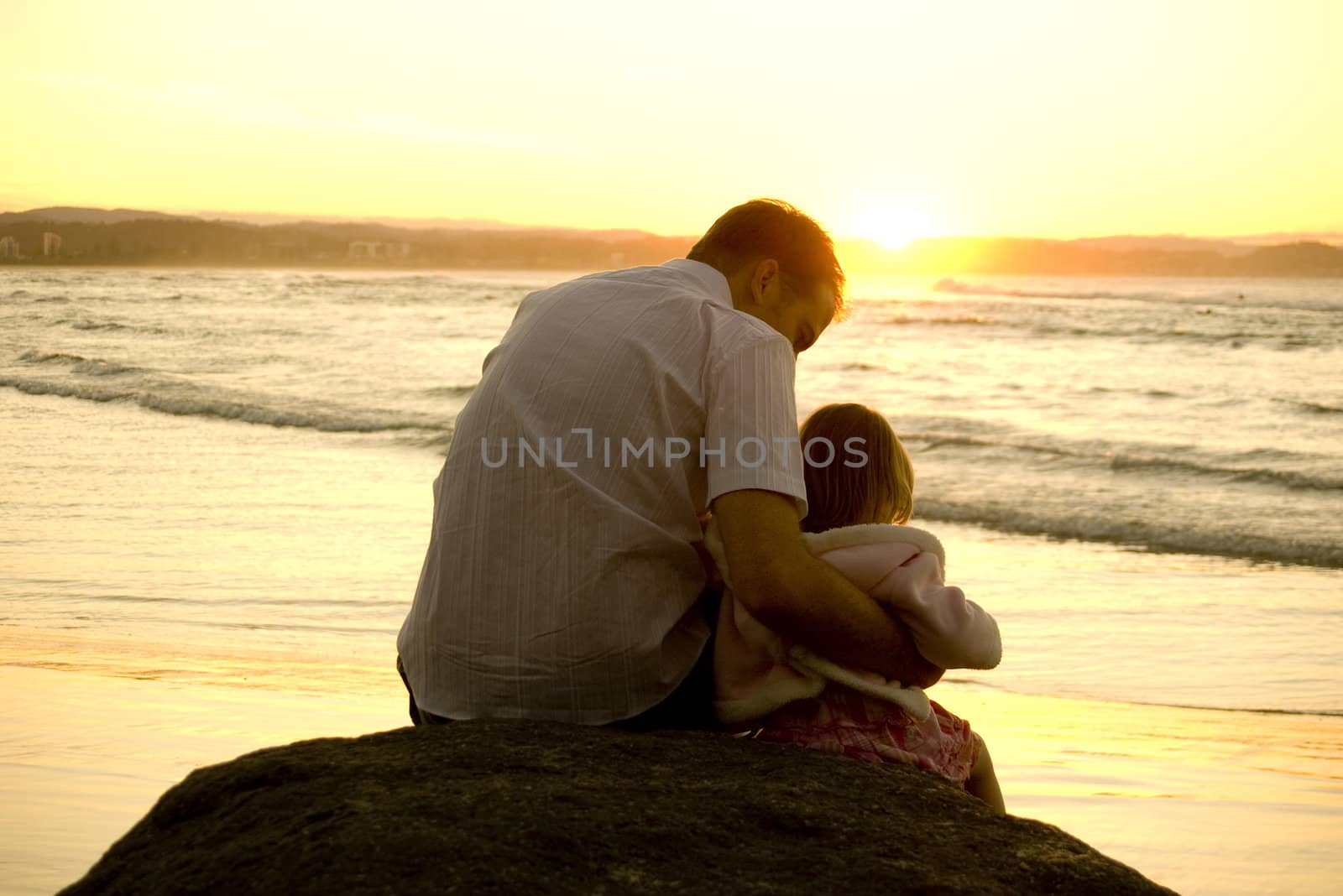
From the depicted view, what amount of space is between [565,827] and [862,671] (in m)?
0.80

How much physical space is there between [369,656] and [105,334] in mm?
25171

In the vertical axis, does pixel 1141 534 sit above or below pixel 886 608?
below

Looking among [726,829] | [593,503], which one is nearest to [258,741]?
[593,503]

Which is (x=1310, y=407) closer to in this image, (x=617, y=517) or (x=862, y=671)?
(x=862, y=671)

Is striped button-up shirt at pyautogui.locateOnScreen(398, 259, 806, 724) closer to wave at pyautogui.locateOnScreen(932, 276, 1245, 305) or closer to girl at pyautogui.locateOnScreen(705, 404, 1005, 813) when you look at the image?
girl at pyautogui.locateOnScreen(705, 404, 1005, 813)

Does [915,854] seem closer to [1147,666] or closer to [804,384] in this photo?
[1147,666]

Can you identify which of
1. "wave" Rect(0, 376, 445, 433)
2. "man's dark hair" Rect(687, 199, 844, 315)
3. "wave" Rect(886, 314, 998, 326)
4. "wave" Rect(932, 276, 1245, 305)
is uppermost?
"wave" Rect(932, 276, 1245, 305)

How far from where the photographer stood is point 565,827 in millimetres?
1954

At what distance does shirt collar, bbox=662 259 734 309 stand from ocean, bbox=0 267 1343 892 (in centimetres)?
239

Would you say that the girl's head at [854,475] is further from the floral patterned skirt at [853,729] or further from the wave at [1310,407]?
the wave at [1310,407]

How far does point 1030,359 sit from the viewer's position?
30.0m

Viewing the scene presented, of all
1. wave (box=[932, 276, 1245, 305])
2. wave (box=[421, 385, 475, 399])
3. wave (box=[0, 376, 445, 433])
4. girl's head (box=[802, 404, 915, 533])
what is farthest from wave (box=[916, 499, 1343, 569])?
wave (box=[932, 276, 1245, 305])

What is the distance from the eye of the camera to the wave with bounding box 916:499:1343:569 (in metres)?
9.95

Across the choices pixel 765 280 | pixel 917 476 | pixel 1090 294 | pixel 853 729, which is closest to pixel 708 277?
pixel 765 280
